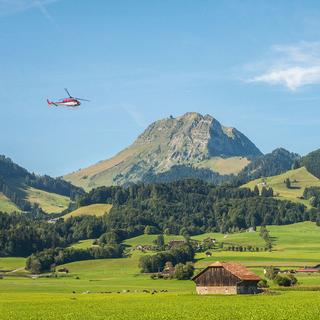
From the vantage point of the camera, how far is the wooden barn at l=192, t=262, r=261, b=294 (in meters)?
122

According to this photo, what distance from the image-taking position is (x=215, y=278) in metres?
125

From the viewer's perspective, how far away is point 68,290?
134750mm

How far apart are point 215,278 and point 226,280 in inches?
88.9

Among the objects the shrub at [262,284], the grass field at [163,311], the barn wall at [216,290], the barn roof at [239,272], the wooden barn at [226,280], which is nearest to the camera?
the grass field at [163,311]

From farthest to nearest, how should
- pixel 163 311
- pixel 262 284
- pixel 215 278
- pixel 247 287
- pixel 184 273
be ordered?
pixel 184 273
pixel 262 284
pixel 215 278
pixel 247 287
pixel 163 311

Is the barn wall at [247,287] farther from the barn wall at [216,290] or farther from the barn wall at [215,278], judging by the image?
the barn wall at [216,290]

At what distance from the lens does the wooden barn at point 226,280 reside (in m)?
122

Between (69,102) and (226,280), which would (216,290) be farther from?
(69,102)

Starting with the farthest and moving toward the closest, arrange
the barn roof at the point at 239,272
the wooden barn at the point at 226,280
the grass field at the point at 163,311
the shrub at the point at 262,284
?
the shrub at the point at 262,284, the wooden barn at the point at 226,280, the barn roof at the point at 239,272, the grass field at the point at 163,311

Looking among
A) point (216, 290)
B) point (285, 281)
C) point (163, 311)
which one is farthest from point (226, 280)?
point (163, 311)

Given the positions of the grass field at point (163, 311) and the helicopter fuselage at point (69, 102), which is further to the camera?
the helicopter fuselage at point (69, 102)

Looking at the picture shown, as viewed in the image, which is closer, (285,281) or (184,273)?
(285,281)

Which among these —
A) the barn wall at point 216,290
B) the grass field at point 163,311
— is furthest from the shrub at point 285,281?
the grass field at point 163,311

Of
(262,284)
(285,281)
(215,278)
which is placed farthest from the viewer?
(262,284)
